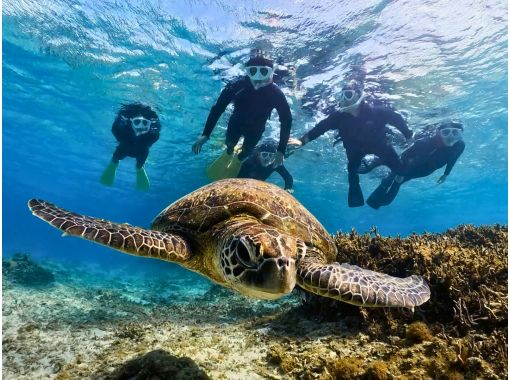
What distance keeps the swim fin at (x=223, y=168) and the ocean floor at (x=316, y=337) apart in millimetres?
7764

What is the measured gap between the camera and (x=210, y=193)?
446 cm

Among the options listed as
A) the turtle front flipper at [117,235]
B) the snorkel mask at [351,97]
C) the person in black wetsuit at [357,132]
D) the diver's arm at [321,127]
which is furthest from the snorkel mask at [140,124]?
the turtle front flipper at [117,235]

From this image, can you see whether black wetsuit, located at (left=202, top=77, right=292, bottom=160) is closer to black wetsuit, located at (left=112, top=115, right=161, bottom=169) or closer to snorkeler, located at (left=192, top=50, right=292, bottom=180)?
snorkeler, located at (left=192, top=50, right=292, bottom=180)

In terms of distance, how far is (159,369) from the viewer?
315cm

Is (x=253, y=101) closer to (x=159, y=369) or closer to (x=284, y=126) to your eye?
(x=284, y=126)

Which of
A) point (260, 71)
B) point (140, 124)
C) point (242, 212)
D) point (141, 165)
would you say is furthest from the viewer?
point (140, 124)

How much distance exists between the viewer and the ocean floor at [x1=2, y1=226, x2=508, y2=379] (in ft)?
9.95

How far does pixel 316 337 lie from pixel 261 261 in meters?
1.93

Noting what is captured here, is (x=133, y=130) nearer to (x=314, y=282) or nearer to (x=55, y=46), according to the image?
(x=55, y=46)

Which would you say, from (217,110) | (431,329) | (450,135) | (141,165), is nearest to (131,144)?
(141,165)

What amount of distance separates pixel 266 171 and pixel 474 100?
11974mm

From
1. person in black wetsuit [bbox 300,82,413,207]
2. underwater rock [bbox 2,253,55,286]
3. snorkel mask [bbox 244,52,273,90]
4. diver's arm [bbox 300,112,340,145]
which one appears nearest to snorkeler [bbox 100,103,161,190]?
underwater rock [bbox 2,253,55,286]

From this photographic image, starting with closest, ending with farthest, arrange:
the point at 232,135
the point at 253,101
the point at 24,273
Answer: the point at 24,273 < the point at 253,101 < the point at 232,135

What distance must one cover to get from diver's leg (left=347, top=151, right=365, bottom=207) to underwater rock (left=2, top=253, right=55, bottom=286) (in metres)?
12.3
